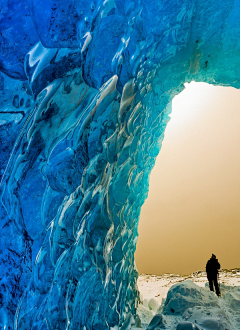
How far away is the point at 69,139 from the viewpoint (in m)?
1.72

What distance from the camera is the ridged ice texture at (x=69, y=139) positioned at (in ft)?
4.89

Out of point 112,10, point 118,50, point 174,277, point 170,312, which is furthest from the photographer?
point 174,277

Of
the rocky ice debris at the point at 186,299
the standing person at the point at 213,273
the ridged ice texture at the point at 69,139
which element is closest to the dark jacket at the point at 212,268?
the standing person at the point at 213,273

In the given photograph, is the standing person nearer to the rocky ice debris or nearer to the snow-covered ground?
the snow-covered ground

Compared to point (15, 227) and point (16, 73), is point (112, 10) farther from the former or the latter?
point (15, 227)

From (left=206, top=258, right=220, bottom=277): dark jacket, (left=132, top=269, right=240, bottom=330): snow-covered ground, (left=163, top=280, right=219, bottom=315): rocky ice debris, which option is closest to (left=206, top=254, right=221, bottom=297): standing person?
(left=206, top=258, right=220, bottom=277): dark jacket

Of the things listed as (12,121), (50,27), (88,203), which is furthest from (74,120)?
(88,203)

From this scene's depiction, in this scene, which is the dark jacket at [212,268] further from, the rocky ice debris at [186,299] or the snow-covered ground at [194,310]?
the rocky ice debris at [186,299]

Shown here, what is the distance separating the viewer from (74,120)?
1.75m

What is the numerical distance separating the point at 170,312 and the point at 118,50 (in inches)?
121

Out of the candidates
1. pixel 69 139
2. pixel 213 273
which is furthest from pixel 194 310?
pixel 69 139

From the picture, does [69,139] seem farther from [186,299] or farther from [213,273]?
[213,273]

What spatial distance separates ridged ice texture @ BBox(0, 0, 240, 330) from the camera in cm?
149

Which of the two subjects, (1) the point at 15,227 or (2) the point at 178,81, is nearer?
(1) the point at 15,227
